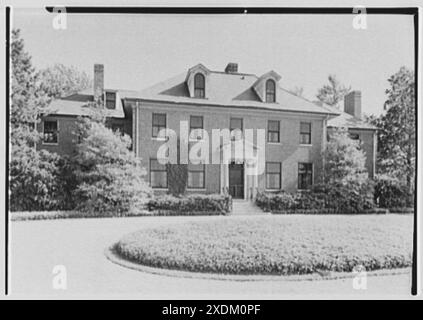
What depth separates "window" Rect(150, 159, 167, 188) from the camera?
3.92 m

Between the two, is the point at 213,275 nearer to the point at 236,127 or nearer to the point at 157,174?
the point at 157,174

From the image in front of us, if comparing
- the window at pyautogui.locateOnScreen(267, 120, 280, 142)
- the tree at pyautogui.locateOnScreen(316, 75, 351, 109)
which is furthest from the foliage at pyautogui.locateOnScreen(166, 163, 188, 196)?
the tree at pyautogui.locateOnScreen(316, 75, 351, 109)

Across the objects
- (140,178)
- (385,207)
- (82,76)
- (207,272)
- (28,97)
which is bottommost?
(207,272)

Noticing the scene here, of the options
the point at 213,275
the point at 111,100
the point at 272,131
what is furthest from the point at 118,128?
the point at 213,275

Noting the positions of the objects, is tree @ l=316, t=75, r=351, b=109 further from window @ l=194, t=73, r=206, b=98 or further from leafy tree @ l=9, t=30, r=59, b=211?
leafy tree @ l=9, t=30, r=59, b=211

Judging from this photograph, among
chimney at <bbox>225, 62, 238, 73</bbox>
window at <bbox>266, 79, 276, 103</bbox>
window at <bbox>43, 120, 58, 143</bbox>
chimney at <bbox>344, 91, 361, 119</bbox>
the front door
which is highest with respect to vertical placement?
chimney at <bbox>225, 62, 238, 73</bbox>

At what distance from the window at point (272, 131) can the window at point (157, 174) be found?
122cm

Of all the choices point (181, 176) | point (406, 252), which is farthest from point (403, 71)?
point (181, 176)

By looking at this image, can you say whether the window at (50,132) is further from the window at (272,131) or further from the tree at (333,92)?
the tree at (333,92)

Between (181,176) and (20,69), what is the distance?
2024 mm

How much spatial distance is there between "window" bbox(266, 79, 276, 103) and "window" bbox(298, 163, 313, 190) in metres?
0.80

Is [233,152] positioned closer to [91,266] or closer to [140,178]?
[140,178]

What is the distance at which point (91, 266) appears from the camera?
12.3 ft
